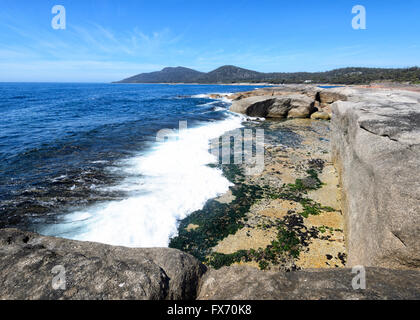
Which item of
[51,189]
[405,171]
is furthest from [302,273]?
[51,189]

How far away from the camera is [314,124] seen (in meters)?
20.2

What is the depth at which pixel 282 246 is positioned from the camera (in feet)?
16.7

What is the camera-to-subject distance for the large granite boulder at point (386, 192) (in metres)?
3.04

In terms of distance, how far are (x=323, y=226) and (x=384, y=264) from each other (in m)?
2.72

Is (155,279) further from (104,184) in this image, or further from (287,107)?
(287,107)

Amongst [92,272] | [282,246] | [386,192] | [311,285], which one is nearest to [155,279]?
[92,272]

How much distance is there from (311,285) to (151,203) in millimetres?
5508

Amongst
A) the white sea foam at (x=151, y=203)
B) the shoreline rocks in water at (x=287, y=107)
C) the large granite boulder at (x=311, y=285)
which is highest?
the shoreline rocks in water at (x=287, y=107)

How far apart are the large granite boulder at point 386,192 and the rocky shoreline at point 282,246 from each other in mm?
15

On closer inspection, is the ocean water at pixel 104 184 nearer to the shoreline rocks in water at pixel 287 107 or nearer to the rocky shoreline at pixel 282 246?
the rocky shoreline at pixel 282 246

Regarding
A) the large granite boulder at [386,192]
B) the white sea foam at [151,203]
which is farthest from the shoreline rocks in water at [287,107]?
the large granite boulder at [386,192]

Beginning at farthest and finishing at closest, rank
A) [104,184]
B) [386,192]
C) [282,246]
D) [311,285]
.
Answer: [104,184], [282,246], [386,192], [311,285]

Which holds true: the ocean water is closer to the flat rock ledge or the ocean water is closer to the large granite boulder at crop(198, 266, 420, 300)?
the flat rock ledge

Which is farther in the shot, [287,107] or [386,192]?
[287,107]
